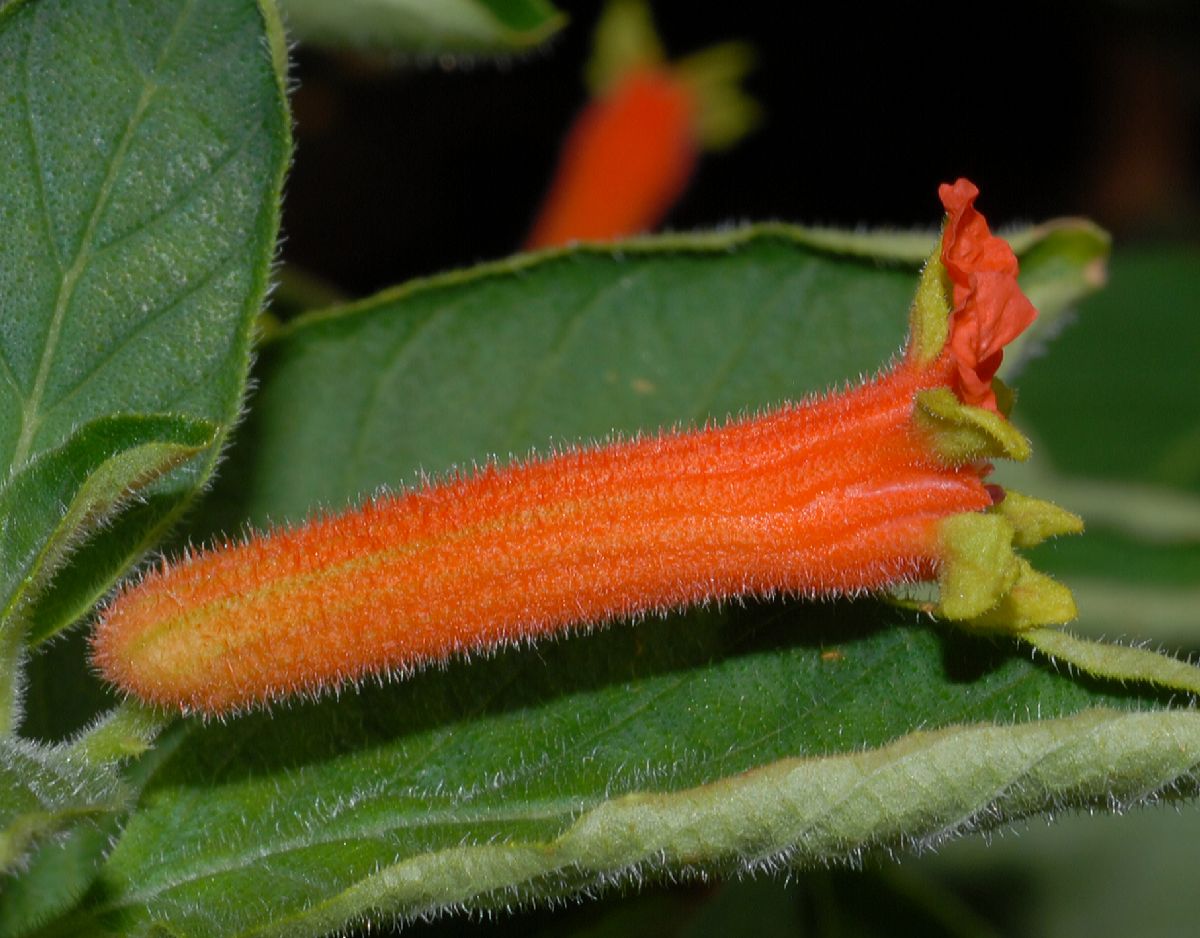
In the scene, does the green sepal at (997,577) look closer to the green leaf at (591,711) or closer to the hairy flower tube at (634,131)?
the green leaf at (591,711)

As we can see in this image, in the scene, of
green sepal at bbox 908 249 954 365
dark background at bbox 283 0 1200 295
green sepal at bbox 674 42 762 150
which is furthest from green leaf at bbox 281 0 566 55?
green sepal at bbox 674 42 762 150

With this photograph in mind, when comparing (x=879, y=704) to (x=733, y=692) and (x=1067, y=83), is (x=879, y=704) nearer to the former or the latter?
(x=733, y=692)

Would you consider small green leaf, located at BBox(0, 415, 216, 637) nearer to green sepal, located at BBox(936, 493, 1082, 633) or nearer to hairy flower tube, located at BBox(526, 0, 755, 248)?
green sepal, located at BBox(936, 493, 1082, 633)

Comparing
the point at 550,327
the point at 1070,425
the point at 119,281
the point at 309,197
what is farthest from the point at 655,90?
the point at 119,281

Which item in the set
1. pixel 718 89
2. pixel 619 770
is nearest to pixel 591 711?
pixel 619 770

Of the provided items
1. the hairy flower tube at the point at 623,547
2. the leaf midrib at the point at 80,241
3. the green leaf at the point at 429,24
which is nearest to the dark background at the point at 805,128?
the green leaf at the point at 429,24

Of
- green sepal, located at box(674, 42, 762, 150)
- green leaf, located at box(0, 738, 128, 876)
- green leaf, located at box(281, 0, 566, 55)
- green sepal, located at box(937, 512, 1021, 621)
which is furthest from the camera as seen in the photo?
green sepal, located at box(674, 42, 762, 150)
